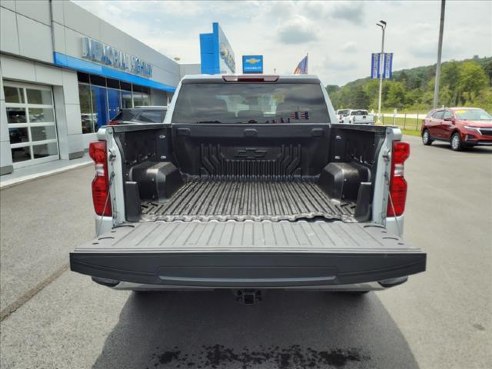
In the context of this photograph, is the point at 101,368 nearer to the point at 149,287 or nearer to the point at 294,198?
the point at 149,287

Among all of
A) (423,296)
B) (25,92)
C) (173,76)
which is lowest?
(423,296)

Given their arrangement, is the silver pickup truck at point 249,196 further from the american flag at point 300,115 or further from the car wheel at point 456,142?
the car wheel at point 456,142

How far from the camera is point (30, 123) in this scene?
12.9 metres

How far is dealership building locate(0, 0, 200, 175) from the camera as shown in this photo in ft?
37.9

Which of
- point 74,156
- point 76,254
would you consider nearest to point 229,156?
point 76,254

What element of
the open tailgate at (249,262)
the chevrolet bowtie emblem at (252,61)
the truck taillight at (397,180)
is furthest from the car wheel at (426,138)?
the chevrolet bowtie emblem at (252,61)

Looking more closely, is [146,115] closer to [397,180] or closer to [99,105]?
[99,105]

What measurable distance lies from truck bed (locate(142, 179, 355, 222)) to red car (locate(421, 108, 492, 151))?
45.2 ft

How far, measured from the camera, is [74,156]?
14930 millimetres

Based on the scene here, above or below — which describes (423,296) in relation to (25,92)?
below

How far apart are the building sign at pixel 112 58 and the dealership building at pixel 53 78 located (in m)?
0.04

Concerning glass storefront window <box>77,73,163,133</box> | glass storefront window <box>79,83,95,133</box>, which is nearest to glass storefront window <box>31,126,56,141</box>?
glass storefront window <box>79,83,95,133</box>

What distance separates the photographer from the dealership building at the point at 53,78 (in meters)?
11.6

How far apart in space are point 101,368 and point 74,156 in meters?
13.6
